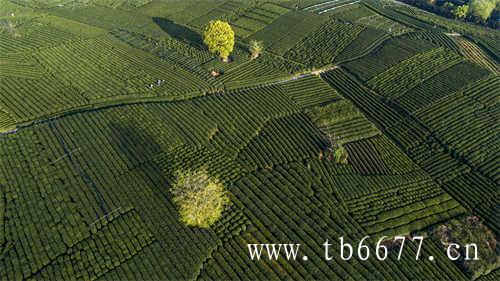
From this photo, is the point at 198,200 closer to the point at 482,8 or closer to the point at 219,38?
the point at 219,38

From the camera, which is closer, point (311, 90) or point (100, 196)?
point (100, 196)

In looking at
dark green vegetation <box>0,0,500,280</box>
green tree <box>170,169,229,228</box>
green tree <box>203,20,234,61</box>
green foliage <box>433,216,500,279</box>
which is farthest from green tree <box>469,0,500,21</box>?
green tree <box>170,169,229,228</box>

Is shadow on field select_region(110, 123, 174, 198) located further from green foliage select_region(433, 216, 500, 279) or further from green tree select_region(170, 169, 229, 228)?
green foliage select_region(433, 216, 500, 279)

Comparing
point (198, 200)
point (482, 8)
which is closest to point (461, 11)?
point (482, 8)

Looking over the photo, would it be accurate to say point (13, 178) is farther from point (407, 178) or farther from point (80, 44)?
point (407, 178)

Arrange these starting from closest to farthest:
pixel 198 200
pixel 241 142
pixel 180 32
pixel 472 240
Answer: pixel 198 200
pixel 472 240
pixel 241 142
pixel 180 32

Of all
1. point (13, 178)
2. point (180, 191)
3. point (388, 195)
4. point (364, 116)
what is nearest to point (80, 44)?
point (13, 178)

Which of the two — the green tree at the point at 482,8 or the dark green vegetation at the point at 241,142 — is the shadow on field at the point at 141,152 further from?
the green tree at the point at 482,8
